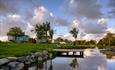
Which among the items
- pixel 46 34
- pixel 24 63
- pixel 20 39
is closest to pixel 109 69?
pixel 24 63

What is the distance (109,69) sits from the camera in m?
22.5

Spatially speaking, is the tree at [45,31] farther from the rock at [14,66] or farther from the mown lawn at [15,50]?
the rock at [14,66]

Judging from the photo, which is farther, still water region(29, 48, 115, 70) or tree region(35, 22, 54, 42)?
tree region(35, 22, 54, 42)

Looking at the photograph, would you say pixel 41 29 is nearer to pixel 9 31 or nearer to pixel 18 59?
pixel 9 31

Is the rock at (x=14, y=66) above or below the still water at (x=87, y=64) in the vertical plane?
above

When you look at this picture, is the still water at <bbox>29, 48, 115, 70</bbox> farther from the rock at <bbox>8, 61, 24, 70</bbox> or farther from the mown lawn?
the mown lawn

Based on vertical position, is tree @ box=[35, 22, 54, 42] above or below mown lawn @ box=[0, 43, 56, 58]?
above

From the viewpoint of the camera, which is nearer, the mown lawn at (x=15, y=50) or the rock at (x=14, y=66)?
the rock at (x=14, y=66)

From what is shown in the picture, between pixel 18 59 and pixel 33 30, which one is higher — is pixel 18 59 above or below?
below

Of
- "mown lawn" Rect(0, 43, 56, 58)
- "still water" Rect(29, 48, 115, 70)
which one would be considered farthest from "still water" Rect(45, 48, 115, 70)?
"mown lawn" Rect(0, 43, 56, 58)

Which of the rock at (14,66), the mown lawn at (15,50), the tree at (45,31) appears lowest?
the rock at (14,66)

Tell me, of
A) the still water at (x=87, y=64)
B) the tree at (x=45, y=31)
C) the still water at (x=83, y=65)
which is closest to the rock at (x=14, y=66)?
the still water at (x=83, y=65)

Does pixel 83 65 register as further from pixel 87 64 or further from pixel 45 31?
pixel 45 31

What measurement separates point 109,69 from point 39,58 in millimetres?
10589
